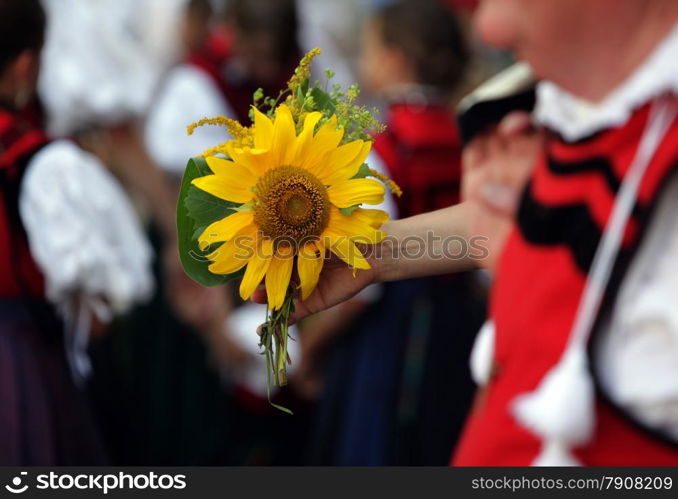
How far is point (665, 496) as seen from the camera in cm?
134

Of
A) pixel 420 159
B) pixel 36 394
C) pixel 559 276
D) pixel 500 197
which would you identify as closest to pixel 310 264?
pixel 559 276

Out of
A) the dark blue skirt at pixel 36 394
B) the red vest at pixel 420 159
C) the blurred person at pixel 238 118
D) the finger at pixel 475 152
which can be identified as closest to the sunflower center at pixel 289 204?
the finger at pixel 475 152

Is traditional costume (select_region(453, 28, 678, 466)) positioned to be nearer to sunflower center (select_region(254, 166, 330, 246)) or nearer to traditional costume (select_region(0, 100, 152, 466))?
sunflower center (select_region(254, 166, 330, 246))

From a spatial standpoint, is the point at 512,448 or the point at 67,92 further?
the point at 67,92

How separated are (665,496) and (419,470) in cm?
40

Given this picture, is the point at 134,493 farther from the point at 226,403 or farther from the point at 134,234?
the point at 226,403

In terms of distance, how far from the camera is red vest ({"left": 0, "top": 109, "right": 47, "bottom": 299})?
7.47 feet

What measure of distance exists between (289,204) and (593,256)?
405mm

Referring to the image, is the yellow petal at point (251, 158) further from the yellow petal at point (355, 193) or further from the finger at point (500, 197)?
the finger at point (500, 197)

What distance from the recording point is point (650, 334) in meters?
1.21

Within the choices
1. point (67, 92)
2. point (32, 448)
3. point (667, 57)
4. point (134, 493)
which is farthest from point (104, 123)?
point (667, 57)

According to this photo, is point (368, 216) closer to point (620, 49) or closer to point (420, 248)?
point (420, 248)

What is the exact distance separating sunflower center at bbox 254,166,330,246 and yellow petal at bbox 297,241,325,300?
0.02m

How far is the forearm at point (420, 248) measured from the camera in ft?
4.39
